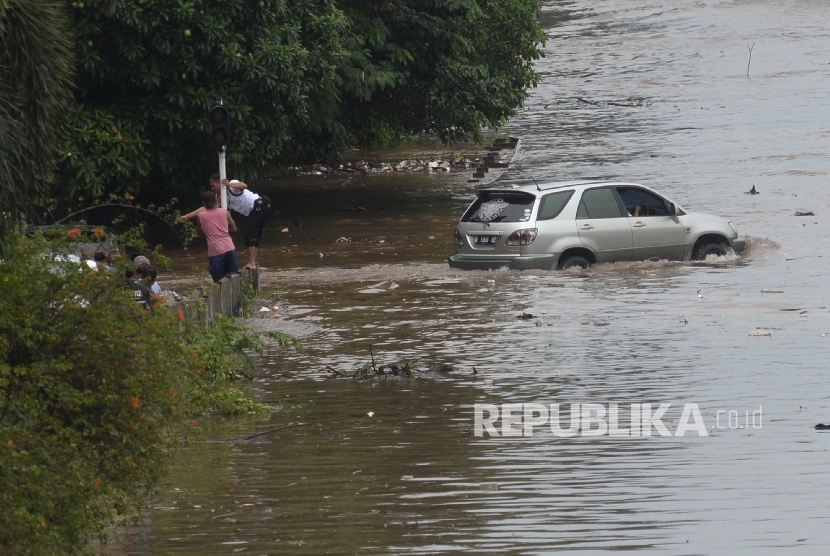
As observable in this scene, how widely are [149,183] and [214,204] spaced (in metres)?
9.55

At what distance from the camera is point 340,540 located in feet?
23.3

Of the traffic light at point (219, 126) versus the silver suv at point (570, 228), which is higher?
the traffic light at point (219, 126)

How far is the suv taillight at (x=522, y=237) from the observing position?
18531mm

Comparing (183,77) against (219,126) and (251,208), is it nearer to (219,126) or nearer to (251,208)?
(251,208)

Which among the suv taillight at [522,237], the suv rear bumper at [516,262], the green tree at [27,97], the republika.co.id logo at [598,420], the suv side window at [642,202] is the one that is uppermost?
the green tree at [27,97]

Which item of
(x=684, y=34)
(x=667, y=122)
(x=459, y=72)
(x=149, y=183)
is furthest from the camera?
(x=684, y=34)

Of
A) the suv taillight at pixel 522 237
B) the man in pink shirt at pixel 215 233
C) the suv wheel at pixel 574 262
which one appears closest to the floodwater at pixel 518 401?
the suv wheel at pixel 574 262

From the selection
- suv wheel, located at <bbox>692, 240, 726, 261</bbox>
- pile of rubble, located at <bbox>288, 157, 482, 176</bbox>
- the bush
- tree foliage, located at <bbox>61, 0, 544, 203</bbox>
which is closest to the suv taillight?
suv wheel, located at <bbox>692, 240, 726, 261</bbox>

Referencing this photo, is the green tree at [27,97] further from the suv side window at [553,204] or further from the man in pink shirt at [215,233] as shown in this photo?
the suv side window at [553,204]

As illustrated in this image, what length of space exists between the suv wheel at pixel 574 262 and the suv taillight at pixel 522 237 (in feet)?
2.25

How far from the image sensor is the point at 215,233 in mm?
16578

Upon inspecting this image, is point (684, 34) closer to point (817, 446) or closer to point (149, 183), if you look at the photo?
point (149, 183)

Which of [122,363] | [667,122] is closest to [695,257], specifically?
[122,363]

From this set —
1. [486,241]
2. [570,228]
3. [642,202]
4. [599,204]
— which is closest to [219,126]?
[486,241]
